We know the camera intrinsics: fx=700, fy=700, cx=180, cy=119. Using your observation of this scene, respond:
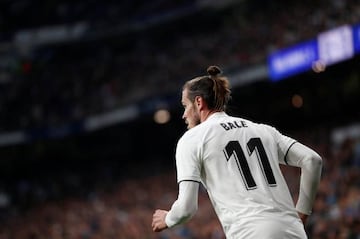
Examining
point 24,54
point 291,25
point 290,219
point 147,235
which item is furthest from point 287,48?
point 290,219

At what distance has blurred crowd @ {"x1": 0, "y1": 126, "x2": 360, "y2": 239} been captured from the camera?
1269cm

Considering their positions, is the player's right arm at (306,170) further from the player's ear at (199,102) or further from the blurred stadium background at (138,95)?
the blurred stadium background at (138,95)

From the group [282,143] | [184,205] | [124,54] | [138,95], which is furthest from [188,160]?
[124,54]

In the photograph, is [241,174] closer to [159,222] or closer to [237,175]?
[237,175]

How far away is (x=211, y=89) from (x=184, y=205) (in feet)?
1.96

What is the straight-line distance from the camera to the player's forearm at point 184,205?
3.20 metres

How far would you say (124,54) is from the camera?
27.3 meters

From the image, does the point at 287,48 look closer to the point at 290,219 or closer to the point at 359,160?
the point at 359,160

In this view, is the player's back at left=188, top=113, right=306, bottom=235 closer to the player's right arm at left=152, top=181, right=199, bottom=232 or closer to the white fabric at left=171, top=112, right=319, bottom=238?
the white fabric at left=171, top=112, right=319, bottom=238

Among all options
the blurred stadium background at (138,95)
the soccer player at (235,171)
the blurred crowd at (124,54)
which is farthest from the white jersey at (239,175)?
Result: the blurred crowd at (124,54)

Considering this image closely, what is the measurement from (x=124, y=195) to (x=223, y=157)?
19.1m

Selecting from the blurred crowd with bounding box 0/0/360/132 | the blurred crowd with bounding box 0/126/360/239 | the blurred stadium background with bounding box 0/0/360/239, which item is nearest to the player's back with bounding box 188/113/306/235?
the blurred crowd with bounding box 0/126/360/239

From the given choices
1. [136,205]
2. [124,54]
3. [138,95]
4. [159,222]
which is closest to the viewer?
[159,222]

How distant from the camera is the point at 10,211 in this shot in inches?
977
